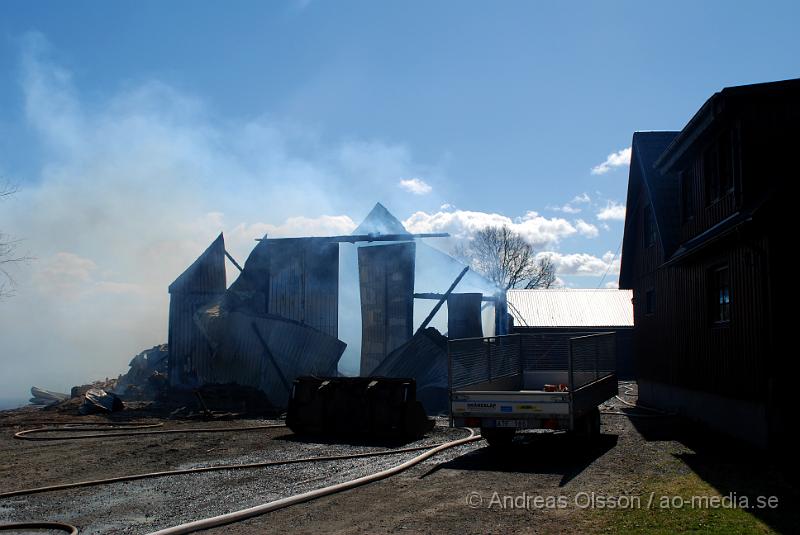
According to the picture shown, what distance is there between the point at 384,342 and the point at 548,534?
70.2 feet

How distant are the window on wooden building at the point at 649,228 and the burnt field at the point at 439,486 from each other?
23.9 feet

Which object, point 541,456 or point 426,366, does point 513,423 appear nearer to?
point 541,456

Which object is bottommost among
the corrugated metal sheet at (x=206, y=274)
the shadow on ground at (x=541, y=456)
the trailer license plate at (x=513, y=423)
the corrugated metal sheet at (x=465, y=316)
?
the shadow on ground at (x=541, y=456)

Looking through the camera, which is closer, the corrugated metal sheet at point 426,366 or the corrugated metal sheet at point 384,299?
the corrugated metal sheet at point 426,366

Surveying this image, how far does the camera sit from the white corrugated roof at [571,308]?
1603 inches

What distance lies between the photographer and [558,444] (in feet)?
44.1

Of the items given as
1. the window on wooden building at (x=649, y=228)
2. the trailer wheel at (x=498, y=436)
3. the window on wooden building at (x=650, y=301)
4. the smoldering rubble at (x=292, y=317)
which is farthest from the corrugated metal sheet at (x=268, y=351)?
the trailer wheel at (x=498, y=436)

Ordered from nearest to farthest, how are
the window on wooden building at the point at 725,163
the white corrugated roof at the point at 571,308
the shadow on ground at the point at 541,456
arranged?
the shadow on ground at the point at 541,456 < the window on wooden building at the point at 725,163 < the white corrugated roof at the point at 571,308

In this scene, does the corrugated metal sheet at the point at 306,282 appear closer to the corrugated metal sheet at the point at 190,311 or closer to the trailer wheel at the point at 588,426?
the corrugated metal sheet at the point at 190,311

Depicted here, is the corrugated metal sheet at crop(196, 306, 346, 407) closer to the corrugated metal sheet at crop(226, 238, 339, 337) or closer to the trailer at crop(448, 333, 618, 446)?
the corrugated metal sheet at crop(226, 238, 339, 337)

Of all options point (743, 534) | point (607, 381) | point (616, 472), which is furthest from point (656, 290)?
point (743, 534)

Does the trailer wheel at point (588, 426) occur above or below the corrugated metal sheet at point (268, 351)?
below

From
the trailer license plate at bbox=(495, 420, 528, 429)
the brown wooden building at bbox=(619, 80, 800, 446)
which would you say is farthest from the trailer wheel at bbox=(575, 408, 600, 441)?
the brown wooden building at bbox=(619, 80, 800, 446)

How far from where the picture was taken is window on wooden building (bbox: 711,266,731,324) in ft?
46.5
